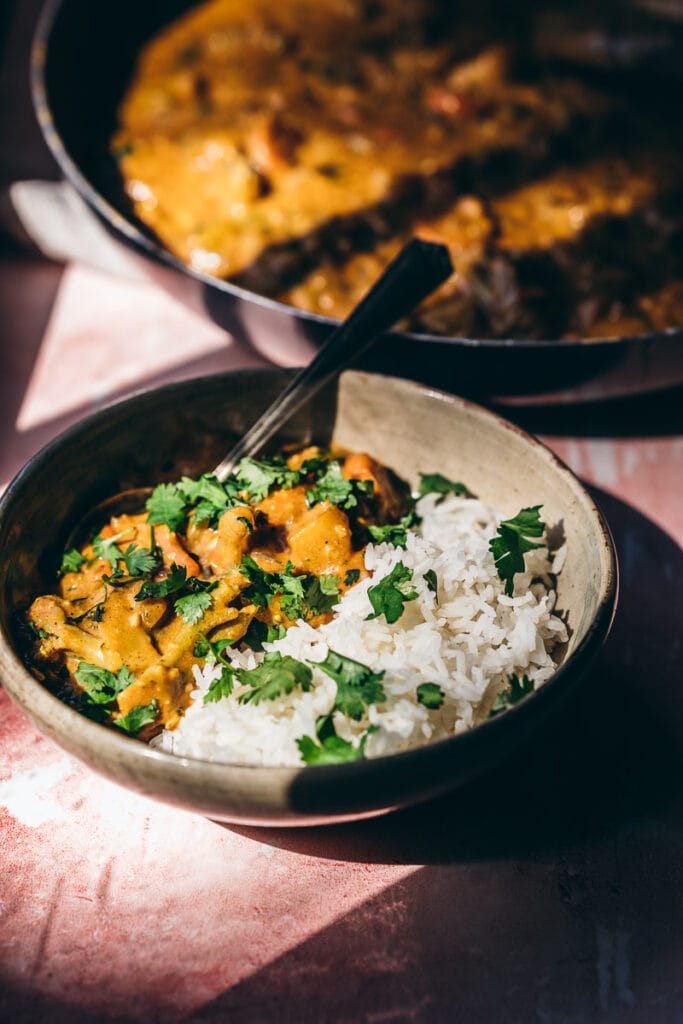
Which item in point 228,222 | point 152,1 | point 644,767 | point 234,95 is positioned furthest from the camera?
point 152,1

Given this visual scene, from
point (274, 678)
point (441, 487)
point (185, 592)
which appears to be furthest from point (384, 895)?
point (441, 487)

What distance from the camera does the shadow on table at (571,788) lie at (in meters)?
1.83

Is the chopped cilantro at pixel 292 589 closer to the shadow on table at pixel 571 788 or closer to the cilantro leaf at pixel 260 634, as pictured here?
the cilantro leaf at pixel 260 634

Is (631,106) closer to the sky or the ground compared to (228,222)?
closer to the ground

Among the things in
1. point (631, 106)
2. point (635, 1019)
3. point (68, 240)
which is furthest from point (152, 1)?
point (635, 1019)

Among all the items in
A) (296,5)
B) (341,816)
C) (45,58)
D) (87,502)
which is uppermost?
(45,58)

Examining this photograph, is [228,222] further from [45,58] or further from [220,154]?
[45,58]

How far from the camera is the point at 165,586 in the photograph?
1.82m

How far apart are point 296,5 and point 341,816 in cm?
367

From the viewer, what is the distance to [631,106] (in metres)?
3.58

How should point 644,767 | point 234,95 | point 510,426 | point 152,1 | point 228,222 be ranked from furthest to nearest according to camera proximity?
point 152,1
point 234,95
point 228,222
point 510,426
point 644,767

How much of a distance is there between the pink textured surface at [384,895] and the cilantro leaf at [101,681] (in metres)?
0.30

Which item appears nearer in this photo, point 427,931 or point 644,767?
point 427,931

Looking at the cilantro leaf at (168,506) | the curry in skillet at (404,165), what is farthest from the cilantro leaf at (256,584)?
the curry in skillet at (404,165)
